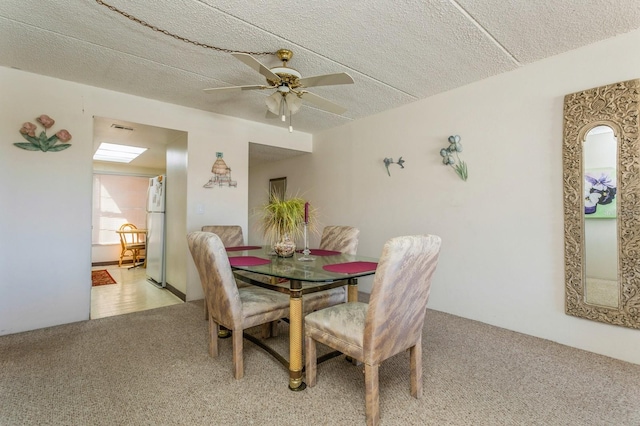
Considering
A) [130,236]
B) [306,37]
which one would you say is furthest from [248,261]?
[130,236]

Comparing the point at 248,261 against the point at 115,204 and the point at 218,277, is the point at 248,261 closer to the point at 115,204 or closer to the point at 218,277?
the point at 218,277

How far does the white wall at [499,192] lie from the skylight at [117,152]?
393cm

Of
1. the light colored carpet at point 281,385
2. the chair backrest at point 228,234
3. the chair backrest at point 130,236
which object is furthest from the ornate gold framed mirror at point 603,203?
the chair backrest at point 130,236

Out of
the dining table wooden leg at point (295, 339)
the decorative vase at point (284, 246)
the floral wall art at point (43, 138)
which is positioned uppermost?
the floral wall art at point (43, 138)

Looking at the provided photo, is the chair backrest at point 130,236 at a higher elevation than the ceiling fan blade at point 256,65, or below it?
below

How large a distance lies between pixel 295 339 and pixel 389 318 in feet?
2.20

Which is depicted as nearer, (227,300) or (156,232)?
(227,300)

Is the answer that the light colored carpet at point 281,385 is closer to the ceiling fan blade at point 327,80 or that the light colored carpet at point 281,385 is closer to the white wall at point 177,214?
the white wall at point 177,214

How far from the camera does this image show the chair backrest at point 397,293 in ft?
4.62

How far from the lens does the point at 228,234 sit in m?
3.42

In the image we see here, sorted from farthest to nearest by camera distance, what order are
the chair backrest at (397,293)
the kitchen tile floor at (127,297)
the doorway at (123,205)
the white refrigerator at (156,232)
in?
the white refrigerator at (156,232) → the doorway at (123,205) → the kitchen tile floor at (127,297) → the chair backrest at (397,293)

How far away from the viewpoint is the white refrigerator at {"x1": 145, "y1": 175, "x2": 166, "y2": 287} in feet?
14.8

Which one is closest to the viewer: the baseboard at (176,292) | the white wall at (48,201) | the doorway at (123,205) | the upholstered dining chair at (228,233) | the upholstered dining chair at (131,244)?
the white wall at (48,201)

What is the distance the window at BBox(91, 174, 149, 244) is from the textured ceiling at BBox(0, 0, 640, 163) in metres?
4.31
